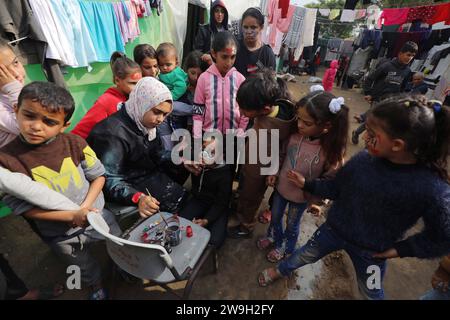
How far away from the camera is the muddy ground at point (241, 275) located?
1.95 meters

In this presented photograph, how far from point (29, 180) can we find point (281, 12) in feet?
28.2

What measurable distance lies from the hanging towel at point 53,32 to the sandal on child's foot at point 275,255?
124 inches

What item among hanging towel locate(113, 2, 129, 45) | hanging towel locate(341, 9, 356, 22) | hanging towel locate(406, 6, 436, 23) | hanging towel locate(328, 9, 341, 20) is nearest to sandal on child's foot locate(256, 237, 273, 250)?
hanging towel locate(113, 2, 129, 45)

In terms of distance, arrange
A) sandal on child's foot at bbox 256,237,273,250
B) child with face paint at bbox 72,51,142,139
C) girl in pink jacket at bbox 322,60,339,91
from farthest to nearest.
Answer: girl in pink jacket at bbox 322,60,339,91 < sandal on child's foot at bbox 256,237,273,250 < child with face paint at bbox 72,51,142,139

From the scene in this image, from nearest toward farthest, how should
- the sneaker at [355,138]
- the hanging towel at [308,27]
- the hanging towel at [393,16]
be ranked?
1. the sneaker at [355,138]
2. the hanging towel at [393,16]
3. the hanging towel at [308,27]

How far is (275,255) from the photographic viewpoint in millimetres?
2240

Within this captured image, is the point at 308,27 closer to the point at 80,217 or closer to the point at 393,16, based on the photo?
the point at 393,16

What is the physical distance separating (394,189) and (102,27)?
373cm

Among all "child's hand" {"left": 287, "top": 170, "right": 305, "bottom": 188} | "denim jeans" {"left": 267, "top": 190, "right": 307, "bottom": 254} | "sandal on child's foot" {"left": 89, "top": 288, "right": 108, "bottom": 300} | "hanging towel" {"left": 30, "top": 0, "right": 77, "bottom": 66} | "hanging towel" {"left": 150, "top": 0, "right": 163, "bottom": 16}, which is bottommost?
"sandal on child's foot" {"left": 89, "top": 288, "right": 108, "bottom": 300}

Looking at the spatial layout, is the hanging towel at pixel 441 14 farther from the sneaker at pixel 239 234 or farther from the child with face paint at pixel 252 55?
the sneaker at pixel 239 234

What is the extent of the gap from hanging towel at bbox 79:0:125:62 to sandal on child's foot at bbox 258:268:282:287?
340cm

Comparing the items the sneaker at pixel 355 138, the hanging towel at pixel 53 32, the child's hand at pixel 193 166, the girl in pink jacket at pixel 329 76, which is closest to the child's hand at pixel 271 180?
the child's hand at pixel 193 166

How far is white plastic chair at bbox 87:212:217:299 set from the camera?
118 centimetres

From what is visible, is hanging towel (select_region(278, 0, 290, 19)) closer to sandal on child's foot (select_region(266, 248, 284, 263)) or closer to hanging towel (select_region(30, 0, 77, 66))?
hanging towel (select_region(30, 0, 77, 66))
